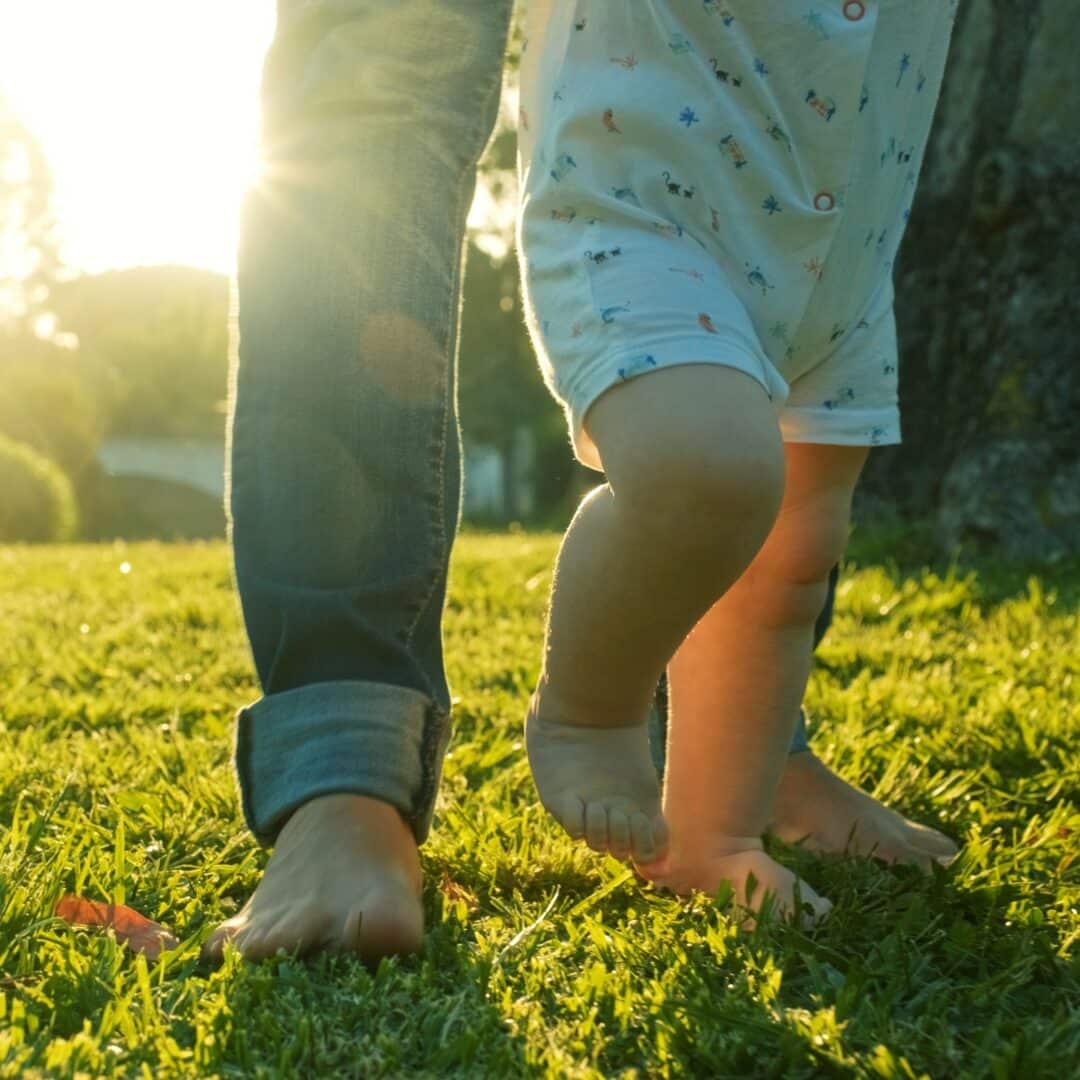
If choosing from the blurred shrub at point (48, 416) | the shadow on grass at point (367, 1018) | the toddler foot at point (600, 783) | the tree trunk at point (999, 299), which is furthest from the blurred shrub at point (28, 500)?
the shadow on grass at point (367, 1018)

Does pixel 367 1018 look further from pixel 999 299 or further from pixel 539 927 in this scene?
pixel 999 299

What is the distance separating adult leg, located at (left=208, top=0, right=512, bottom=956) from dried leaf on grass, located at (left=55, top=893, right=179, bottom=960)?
0.18 metres

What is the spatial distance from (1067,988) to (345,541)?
92 cm

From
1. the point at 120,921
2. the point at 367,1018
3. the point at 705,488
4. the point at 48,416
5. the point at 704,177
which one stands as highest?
the point at 704,177

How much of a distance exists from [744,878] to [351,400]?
2.38 ft

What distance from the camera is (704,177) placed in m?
1.62

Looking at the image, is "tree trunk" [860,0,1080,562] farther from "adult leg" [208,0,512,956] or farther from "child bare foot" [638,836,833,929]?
"adult leg" [208,0,512,956]

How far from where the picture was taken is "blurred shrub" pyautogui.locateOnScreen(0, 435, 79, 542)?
559 inches

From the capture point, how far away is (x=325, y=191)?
5.71ft

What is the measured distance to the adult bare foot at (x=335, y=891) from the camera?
146cm

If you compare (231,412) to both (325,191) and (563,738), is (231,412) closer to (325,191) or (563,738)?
(325,191)

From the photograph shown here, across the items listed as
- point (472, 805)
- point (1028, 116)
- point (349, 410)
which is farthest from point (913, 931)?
point (1028, 116)

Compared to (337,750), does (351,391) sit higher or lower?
higher

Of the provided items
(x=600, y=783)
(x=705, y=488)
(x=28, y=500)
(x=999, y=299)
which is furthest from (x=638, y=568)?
(x=28, y=500)
